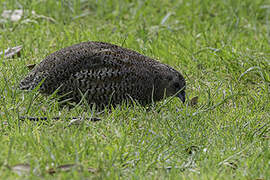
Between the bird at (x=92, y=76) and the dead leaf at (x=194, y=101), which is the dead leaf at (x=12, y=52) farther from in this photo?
the dead leaf at (x=194, y=101)

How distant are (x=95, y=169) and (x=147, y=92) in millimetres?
1780

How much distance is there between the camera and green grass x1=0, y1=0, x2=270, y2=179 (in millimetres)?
3689

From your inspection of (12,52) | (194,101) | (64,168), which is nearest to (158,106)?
(194,101)

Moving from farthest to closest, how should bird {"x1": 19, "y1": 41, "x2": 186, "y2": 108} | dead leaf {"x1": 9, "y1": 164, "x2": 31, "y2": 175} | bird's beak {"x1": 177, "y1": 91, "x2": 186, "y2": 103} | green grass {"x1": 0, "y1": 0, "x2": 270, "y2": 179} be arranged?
bird's beak {"x1": 177, "y1": 91, "x2": 186, "y2": 103}, bird {"x1": 19, "y1": 41, "x2": 186, "y2": 108}, green grass {"x1": 0, "y1": 0, "x2": 270, "y2": 179}, dead leaf {"x1": 9, "y1": 164, "x2": 31, "y2": 175}

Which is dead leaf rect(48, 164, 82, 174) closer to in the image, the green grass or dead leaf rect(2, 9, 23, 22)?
the green grass

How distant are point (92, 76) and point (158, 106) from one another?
0.85 meters

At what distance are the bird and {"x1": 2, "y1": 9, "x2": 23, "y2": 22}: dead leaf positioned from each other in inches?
104

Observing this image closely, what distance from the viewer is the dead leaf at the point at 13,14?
24.2ft

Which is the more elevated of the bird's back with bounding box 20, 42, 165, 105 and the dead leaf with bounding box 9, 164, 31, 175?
the bird's back with bounding box 20, 42, 165, 105

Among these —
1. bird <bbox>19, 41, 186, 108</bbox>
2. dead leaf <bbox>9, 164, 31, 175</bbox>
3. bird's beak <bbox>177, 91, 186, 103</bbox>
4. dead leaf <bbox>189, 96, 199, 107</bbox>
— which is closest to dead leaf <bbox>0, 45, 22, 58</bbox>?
bird <bbox>19, 41, 186, 108</bbox>

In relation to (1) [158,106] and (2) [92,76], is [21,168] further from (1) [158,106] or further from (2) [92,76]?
(1) [158,106]

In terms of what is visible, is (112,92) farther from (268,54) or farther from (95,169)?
(268,54)

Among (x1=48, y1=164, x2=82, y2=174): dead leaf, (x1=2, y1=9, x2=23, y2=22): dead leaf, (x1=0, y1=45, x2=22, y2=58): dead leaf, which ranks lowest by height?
(x1=48, y1=164, x2=82, y2=174): dead leaf

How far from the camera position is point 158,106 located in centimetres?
526
